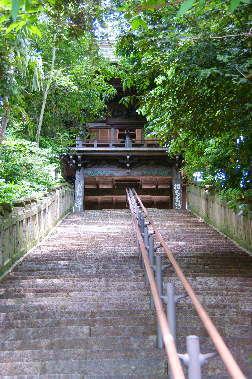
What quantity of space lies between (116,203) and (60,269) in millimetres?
16868

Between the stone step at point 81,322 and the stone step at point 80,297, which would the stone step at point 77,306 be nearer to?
the stone step at point 80,297

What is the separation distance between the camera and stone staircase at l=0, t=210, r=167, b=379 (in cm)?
327

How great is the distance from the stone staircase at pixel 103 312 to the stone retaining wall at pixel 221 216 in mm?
381

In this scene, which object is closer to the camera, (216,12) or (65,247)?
(216,12)

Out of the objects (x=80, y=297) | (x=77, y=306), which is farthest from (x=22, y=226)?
(x=77, y=306)

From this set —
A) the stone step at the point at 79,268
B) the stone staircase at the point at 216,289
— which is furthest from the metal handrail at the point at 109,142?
the stone step at the point at 79,268

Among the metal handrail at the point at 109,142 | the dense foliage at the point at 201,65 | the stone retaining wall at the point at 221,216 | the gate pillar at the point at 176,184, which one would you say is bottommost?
the stone retaining wall at the point at 221,216

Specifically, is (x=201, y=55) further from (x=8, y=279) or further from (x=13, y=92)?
(x=8, y=279)

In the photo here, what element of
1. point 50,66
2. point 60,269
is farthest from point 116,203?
point 60,269

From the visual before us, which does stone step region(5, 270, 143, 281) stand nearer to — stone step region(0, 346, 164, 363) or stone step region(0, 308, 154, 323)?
stone step region(0, 308, 154, 323)

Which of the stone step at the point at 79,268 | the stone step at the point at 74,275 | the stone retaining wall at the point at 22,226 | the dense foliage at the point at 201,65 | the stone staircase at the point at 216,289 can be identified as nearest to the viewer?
the stone staircase at the point at 216,289

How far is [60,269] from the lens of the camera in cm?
655

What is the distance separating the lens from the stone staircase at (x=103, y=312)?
3291mm

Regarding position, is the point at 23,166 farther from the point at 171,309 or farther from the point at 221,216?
the point at 171,309
